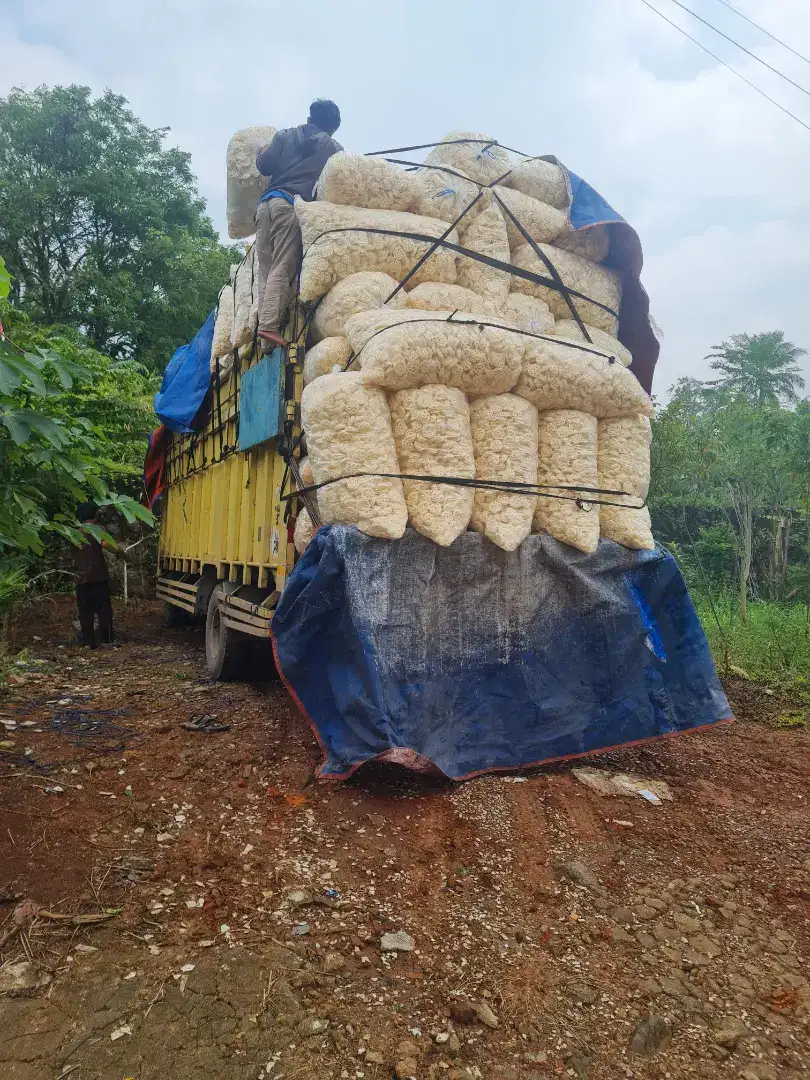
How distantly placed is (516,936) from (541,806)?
0.95 m

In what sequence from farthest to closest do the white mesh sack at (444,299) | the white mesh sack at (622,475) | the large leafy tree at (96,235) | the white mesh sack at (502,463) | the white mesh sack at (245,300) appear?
the large leafy tree at (96,235)
the white mesh sack at (245,300)
the white mesh sack at (622,475)
the white mesh sack at (444,299)
the white mesh sack at (502,463)

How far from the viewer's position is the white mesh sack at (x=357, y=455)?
3266mm

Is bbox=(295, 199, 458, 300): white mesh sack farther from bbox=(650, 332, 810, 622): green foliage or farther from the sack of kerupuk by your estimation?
bbox=(650, 332, 810, 622): green foliage

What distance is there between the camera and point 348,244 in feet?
12.0

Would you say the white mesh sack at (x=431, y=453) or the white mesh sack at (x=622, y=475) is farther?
the white mesh sack at (x=622, y=475)

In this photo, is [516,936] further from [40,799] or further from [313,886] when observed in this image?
[40,799]

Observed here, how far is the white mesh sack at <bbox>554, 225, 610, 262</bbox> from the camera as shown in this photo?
13.7 ft

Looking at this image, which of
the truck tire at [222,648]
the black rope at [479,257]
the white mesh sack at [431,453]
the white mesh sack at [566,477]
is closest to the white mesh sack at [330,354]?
the white mesh sack at [431,453]


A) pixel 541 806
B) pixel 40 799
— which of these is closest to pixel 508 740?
pixel 541 806

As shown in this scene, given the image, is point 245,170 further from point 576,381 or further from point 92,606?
point 92,606

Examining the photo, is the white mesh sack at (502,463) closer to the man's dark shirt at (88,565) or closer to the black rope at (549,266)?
the black rope at (549,266)

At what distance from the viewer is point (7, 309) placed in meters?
5.94

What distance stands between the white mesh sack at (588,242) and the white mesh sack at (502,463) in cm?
127

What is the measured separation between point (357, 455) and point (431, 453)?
36 centimetres
